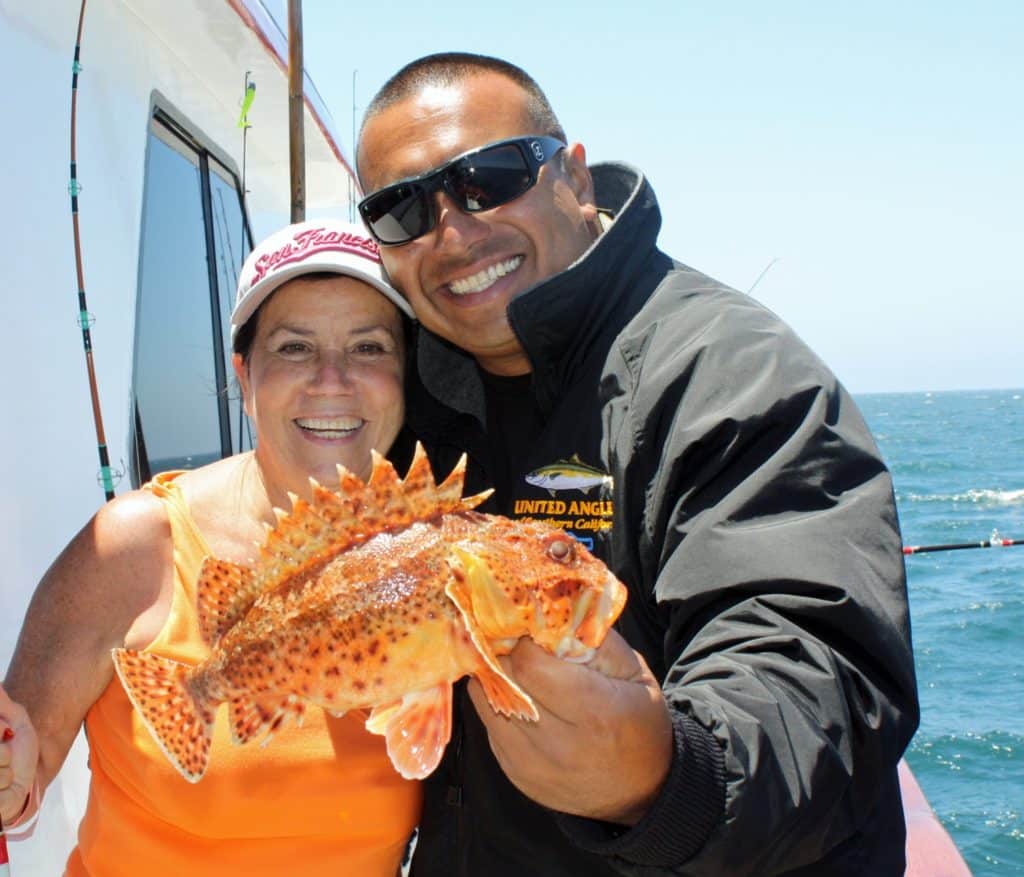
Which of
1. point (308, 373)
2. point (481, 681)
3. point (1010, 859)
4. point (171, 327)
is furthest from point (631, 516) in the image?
point (1010, 859)

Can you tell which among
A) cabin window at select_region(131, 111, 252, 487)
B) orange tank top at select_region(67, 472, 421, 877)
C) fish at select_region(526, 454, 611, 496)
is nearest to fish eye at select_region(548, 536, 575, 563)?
fish at select_region(526, 454, 611, 496)

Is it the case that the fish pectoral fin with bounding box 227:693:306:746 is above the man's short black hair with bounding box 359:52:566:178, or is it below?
below

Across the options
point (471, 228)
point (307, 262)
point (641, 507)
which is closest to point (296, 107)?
point (307, 262)

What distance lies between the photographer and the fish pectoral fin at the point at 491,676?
1.83 meters

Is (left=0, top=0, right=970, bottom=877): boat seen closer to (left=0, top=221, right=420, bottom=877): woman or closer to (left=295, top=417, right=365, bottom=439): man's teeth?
(left=0, top=221, right=420, bottom=877): woman

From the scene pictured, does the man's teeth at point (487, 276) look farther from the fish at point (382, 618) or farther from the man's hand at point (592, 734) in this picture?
the man's hand at point (592, 734)

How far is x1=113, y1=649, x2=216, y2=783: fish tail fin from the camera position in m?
2.38

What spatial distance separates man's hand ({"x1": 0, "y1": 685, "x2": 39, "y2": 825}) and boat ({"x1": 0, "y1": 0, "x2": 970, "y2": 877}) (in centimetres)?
68

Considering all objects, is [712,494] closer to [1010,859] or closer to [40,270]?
[40,270]

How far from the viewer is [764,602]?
196 cm

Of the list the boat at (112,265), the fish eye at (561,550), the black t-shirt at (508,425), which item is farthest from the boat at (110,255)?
the fish eye at (561,550)

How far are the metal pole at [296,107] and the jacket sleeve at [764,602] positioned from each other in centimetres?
538

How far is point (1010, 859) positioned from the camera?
10.4 m

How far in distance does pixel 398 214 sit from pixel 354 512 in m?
1.18
